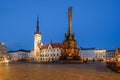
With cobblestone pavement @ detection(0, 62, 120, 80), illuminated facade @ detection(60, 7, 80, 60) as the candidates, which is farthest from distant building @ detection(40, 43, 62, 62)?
cobblestone pavement @ detection(0, 62, 120, 80)

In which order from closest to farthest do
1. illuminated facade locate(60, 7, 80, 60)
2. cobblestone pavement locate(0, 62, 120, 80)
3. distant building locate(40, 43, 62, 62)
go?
cobblestone pavement locate(0, 62, 120, 80), illuminated facade locate(60, 7, 80, 60), distant building locate(40, 43, 62, 62)

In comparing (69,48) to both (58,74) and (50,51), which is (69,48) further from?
(50,51)

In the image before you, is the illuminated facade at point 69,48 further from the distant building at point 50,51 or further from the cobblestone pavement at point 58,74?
the distant building at point 50,51

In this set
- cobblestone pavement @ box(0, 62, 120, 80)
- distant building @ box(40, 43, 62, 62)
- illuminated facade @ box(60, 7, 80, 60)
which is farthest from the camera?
distant building @ box(40, 43, 62, 62)

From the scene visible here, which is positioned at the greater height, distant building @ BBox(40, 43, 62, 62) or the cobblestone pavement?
distant building @ BBox(40, 43, 62, 62)

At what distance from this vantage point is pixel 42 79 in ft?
58.8

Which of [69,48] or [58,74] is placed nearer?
[58,74]

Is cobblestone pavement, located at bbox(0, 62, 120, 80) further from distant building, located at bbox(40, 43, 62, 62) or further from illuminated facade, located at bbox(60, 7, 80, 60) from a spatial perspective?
distant building, located at bbox(40, 43, 62, 62)

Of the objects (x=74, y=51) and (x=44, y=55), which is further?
(x=44, y=55)

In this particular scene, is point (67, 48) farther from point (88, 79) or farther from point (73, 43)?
point (88, 79)

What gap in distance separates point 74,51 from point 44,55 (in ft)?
328

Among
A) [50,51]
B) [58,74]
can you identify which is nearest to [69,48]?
[58,74]

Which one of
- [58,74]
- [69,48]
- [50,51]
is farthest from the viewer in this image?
[50,51]

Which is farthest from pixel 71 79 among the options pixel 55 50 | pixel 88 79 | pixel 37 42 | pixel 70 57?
pixel 37 42
